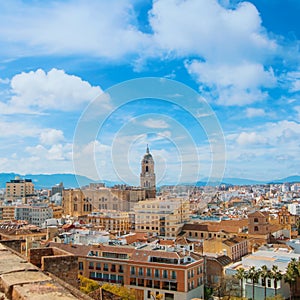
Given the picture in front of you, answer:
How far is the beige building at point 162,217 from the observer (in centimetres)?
3212

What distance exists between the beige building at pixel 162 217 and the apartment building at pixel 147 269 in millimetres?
11823

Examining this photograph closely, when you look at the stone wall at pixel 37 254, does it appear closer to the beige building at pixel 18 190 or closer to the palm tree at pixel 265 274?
the palm tree at pixel 265 274

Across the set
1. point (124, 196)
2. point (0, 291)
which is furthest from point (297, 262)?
point (124, 196)

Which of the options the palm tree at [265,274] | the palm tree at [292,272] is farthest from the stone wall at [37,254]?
the palm tree at [292,272]

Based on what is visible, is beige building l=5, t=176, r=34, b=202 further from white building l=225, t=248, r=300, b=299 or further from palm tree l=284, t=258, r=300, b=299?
palm tree l=284, t=258, r=300, b=299

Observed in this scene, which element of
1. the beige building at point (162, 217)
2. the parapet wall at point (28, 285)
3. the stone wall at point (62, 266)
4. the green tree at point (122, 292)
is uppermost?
the parapet wall at point (28, 285)

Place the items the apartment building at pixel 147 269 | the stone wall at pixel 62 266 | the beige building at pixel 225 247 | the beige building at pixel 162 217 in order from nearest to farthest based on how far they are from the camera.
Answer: the stone wall at pixel 62 266 < the apartment building at pixel 147 269 < the beige building at pixel 225 247 < the beige building at pixel 162 217

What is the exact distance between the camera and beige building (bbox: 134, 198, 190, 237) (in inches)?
1265

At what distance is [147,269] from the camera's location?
725 inches

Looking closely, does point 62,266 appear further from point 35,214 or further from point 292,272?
point 35,214

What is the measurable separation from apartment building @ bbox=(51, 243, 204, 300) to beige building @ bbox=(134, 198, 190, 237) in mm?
11823

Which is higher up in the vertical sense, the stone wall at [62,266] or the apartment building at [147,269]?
the stone wall at [62,266]

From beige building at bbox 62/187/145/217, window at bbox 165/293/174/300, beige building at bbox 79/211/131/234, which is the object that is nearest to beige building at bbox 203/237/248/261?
window at bbox 165/293/174/300

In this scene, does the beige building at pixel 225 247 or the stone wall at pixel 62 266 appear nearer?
the stone wall at pixel 62 266
